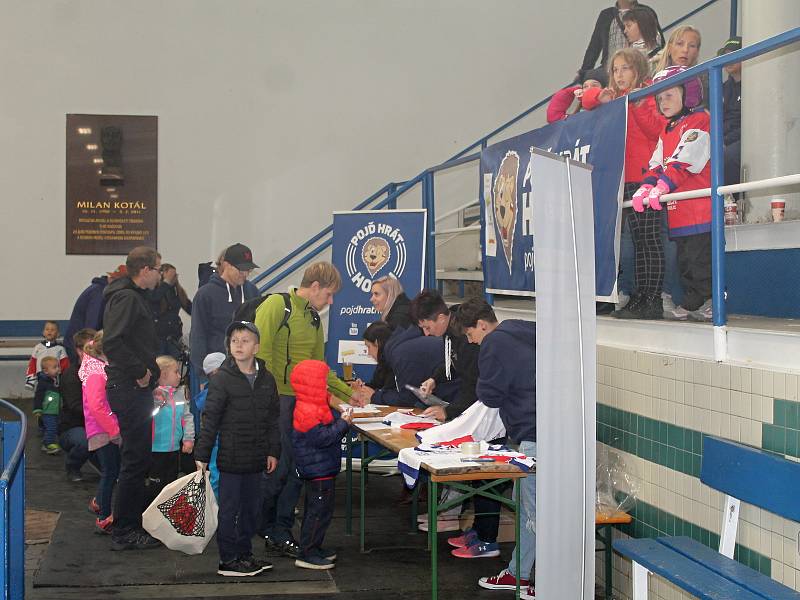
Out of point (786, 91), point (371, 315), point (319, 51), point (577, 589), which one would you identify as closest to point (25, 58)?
point (319, 51)

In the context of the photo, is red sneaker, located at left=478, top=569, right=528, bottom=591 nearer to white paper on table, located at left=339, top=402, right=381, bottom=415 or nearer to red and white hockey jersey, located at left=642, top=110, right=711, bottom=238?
white paper on table, located at left=339, top=402, right=381, bottom=415

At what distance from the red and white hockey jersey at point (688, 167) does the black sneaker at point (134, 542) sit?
3.60 m

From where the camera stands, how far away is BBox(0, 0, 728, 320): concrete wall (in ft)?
39.9

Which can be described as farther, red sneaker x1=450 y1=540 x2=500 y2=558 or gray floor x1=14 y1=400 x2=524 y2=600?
red sneaker x1=450 y1=540 x2=500 y2=558

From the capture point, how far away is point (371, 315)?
861 cm

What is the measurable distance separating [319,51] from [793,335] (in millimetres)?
9618

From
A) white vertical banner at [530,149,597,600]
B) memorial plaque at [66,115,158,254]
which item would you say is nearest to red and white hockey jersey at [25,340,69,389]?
memorial plaque at [66,115,158,254]

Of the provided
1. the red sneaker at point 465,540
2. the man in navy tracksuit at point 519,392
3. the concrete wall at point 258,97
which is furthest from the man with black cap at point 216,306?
the concrete wall at point 258,97

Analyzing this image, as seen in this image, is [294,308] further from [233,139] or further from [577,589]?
[233,139]

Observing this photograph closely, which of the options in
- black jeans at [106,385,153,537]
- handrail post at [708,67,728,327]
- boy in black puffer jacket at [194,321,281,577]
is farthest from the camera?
black jeans at [106,385,153,537]

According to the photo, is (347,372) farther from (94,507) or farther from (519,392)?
(519,392)

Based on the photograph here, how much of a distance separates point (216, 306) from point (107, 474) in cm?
139

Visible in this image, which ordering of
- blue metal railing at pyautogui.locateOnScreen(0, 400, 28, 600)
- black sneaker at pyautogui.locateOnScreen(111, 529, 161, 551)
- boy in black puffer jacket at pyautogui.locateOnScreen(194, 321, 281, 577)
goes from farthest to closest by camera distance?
black sneaker at pyautogui.locateOnScreen(111, 529, 161, 551) < boy in black puffer jacket at pyautogui.locateOnScreen(194, 321, 281, 577) < blue metal railing at pyautogui.locateOnScreen(0, 400, 28, 600)

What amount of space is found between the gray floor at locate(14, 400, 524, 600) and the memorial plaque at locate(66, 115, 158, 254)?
593 centimetres
